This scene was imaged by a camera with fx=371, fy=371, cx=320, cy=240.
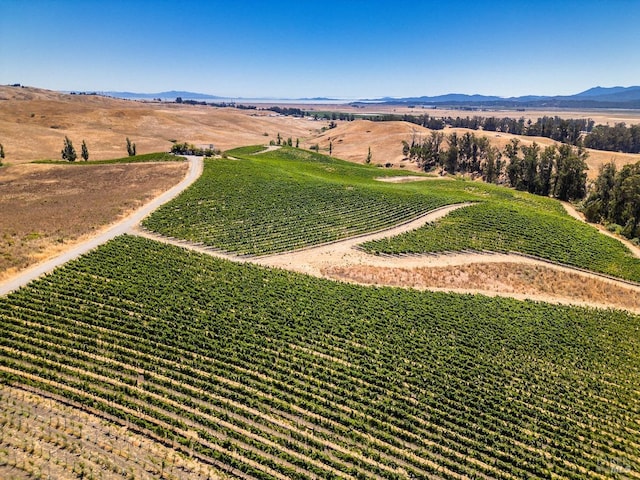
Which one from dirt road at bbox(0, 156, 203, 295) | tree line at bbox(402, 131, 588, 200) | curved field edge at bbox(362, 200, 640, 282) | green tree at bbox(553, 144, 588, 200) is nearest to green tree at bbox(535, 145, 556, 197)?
tree line at bbox(402, 131, 588, 200)

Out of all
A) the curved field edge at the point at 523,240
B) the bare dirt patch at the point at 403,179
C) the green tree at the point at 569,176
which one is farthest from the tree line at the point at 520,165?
the curved field edge at the point at 523,240

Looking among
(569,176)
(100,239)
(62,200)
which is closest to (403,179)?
(569,176)

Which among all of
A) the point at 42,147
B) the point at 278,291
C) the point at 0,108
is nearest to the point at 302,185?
the point at 278,291

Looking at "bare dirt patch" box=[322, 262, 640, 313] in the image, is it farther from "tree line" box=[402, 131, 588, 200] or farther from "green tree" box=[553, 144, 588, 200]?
"tree line" box=[402, 131, 588, 200]

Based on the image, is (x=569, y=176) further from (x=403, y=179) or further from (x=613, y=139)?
(x=613, y=139)

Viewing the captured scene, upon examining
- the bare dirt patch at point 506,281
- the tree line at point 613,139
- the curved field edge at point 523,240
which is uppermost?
the tree line at point 613,139

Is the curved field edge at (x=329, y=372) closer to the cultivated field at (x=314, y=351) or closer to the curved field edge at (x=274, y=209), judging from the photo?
the cultivated field at (x=314, y=351)

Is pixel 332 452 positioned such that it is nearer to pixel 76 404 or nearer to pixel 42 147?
pixel 76 404
